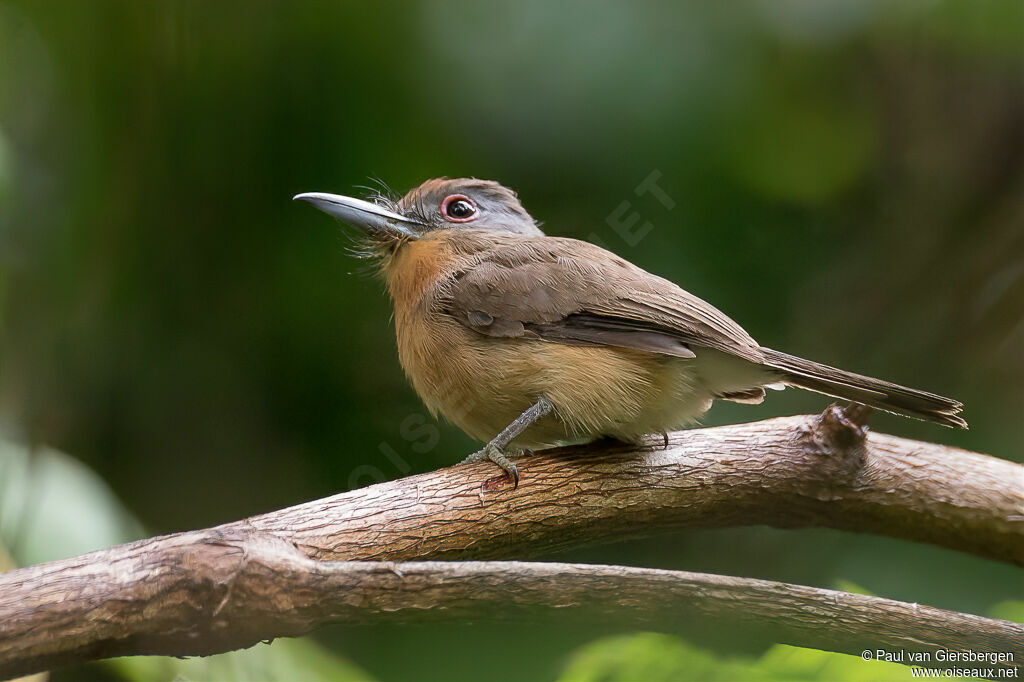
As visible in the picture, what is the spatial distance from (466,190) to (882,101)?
55.9 inches

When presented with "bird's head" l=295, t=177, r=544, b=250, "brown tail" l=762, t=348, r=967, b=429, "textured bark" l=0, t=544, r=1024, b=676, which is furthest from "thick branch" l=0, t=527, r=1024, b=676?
"bird's head" l=295, t=177, r=544, b=250

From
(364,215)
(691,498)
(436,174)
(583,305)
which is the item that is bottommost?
(691,498)

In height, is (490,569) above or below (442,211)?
below

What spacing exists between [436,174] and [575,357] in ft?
3.06

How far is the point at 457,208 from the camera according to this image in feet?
8.09

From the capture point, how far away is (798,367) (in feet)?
6.31

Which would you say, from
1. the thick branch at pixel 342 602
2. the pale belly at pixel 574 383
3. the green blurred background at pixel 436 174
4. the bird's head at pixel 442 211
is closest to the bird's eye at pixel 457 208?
the bird's head at pixel 442 211

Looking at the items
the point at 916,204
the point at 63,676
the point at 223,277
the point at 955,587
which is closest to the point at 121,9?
the point at 223,277

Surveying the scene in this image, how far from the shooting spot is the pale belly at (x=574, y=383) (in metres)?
2.00

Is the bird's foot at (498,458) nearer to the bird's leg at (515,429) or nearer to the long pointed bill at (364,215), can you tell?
the bird's leg at (515,429)

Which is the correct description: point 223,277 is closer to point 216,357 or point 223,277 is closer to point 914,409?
point 216,357

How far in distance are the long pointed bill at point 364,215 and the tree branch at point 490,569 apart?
31.2 inches

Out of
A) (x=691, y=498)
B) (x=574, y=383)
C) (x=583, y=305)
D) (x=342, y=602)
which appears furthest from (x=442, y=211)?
(x=342, y=602)

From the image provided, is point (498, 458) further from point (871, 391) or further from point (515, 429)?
point (871, 391)
